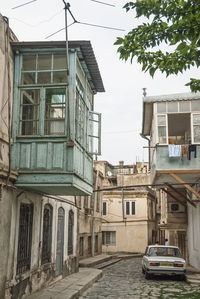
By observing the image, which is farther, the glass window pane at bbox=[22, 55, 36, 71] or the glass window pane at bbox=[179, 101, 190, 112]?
the glass window pane at bbox=[179, 101, 190, 112]

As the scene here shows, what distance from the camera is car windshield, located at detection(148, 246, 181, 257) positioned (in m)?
15.1

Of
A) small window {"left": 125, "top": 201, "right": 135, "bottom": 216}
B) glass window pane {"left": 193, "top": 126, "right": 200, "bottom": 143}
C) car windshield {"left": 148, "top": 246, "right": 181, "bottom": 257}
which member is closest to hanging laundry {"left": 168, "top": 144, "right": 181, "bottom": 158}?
glass window pane {"left": 193, "top": 126, "right": 200, "bottom": 143}

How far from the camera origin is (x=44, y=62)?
909cm

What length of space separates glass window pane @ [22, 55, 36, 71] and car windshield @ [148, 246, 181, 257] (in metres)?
9.95

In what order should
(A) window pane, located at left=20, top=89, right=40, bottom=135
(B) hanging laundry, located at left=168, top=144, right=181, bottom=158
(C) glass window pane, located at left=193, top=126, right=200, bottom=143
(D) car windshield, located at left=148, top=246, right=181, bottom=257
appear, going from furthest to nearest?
(D) car windshield, located at left=148, top=246, right=181, bottom=257
(C) glass window pane, located at left=193, top=126, right=200, bottom=143
(B) hanging laundry, located at left=168, top=144, right=181, bottom=158
(A) window pane, located at left=20, top=89, right=40, bottom=135

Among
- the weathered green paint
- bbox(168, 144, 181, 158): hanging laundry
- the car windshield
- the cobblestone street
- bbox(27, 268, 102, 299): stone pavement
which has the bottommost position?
the cobblestone street

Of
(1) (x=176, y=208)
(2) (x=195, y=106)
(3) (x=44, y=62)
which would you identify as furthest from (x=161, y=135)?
(1) (x=176, y=208)

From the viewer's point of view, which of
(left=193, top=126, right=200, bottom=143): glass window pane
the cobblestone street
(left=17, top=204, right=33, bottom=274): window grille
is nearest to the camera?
(left=17, top=204, right=33, bottom=274): window grille

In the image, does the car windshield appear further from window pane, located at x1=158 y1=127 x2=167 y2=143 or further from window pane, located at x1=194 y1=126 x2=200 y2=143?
window pane, located at x1=194 y1=126 x2=200 y2=143

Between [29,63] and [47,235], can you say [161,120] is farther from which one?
[29,63]

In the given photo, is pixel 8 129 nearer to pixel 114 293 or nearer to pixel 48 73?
pixel 48 73

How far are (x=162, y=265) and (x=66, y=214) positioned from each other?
4397 mm

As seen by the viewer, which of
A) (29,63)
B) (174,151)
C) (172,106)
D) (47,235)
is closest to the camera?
(29,63)

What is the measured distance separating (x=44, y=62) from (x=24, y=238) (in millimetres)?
4731
